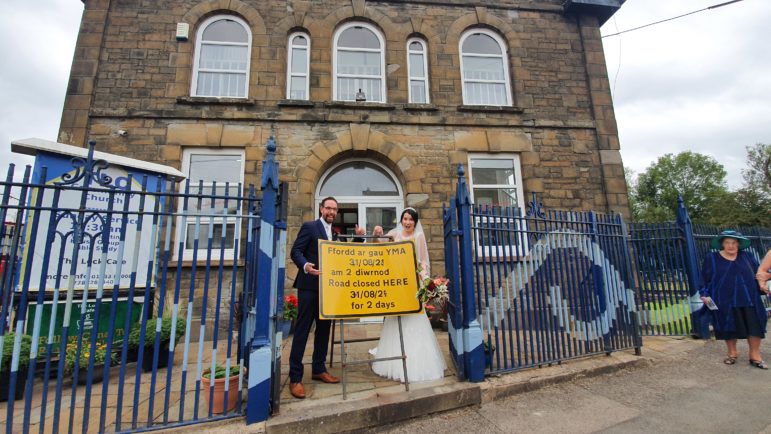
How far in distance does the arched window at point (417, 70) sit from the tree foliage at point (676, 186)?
42.7 m

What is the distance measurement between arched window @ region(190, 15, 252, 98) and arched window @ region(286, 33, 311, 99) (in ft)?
2.93

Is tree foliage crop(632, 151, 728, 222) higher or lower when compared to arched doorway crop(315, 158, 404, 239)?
higher

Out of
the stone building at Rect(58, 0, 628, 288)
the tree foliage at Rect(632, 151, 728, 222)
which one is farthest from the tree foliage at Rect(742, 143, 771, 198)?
the stone building at Rect(58, 0, 628, 288)

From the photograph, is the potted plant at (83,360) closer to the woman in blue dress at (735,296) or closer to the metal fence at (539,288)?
the metal fence at (539,288)

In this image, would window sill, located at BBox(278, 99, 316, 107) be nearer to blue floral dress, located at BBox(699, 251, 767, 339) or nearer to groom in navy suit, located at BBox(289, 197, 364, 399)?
groom in navy suit, located at BBox(289, 197, 364, 399)

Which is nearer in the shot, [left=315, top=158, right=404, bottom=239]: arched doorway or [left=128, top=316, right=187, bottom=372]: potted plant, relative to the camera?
[left=128, top=316, right=187, bottom=372]: potted plant

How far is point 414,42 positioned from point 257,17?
359 centimetres

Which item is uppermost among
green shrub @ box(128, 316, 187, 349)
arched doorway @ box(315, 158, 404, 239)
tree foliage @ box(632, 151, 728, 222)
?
tree foliage @ box(632, 151, 728, 222)

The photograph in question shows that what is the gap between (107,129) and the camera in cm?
675

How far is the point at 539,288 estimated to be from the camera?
13.7 feet

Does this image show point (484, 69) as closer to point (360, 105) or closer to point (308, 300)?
point (360, 105)

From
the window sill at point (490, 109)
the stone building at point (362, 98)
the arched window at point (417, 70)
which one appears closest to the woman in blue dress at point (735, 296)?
the stone building at point (362, 98)

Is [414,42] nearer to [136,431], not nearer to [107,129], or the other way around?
[107,129]

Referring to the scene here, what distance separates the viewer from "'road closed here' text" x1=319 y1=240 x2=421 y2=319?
349 centimetres
